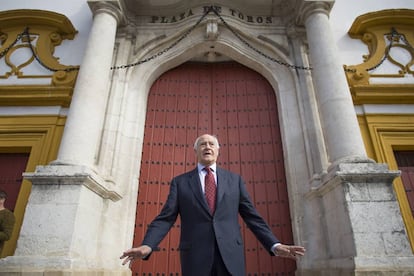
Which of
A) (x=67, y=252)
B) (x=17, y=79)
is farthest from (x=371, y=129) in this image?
(x=17, y=79)

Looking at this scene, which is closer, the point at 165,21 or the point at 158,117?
the point at 158,117

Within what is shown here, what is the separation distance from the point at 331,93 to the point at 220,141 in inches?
84.6

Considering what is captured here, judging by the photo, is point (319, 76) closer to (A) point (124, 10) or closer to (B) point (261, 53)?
(B) point (261, 53)

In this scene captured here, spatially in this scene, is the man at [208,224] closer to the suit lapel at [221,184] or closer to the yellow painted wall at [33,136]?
the suit lapel at [221,184]

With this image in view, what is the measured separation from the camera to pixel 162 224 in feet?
6.25

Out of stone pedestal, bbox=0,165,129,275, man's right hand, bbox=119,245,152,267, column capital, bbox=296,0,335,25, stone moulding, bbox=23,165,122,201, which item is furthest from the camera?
column capital, bbox=296,0,335,25

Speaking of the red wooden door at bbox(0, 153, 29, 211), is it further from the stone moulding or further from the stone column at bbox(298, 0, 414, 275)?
the stone column at bbox(298, 0, 414, 275)

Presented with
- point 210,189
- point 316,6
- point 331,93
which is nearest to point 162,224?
point 210,189

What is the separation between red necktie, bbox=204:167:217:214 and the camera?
1.97 meters

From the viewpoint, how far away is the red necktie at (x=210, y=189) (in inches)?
77.7

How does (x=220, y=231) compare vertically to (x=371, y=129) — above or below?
below

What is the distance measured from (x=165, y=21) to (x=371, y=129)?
4.63m

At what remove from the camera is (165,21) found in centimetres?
622

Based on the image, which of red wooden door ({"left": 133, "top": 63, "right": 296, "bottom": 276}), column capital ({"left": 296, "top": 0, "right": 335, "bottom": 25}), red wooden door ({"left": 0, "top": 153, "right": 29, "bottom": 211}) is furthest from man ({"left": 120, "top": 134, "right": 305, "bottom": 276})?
column capital ({"left": 296, "top": 0, "right": 335, "bottom": 25})
